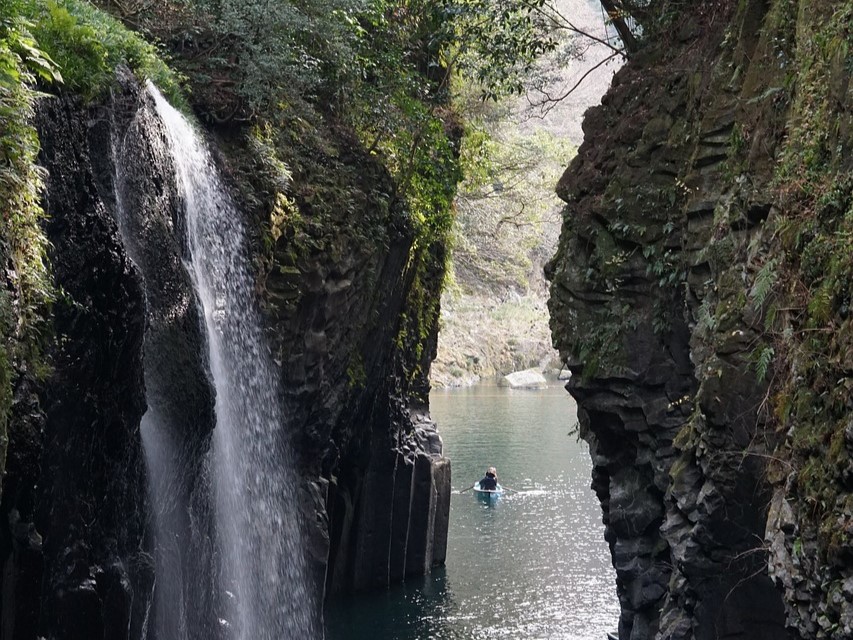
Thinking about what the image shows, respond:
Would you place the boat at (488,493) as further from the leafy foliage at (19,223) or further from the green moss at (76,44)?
the leafy foliage at (19,223)

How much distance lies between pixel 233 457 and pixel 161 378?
2.75m

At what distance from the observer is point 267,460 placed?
16.5 m

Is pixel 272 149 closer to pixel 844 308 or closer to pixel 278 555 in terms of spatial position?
pixel 278 555

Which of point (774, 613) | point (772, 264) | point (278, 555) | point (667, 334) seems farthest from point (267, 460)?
point (772, 264)

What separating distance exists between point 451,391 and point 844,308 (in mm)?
58893

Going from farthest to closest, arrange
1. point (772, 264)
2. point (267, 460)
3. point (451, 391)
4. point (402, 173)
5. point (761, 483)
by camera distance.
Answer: point (451, 391)
point (402, 173)
point (267, 460)
point (761, 483)
point (772, 264)

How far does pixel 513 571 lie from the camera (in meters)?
23.6

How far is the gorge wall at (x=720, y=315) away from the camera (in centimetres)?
788

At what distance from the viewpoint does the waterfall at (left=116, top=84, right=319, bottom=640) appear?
14328mm

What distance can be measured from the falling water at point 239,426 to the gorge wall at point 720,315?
15.3ft

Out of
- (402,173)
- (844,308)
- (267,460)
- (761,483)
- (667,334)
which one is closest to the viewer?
(844,308)

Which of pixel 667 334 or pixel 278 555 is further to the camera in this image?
pixel 278 555

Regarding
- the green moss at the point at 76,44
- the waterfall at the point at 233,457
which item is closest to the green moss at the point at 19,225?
the green moss at the point at 76,44

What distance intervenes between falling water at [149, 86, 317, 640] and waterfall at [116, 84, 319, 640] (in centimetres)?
2
